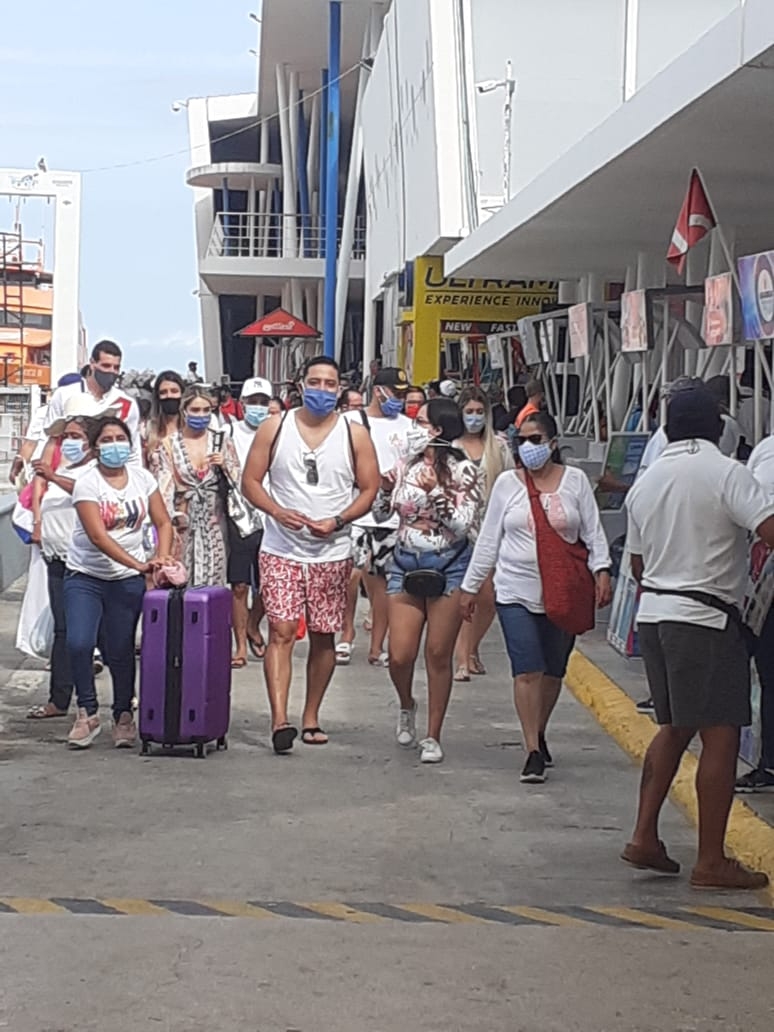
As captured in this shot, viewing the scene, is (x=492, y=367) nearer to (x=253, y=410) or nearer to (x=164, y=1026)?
(x=253, y=410)

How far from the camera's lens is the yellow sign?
20203 mm

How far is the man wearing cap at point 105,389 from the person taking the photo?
32.5ft

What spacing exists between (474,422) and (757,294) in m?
2.25

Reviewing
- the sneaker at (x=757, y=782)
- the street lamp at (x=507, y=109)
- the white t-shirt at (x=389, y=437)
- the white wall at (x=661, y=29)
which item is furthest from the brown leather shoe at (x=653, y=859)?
the white wall at (x=661, y=29)

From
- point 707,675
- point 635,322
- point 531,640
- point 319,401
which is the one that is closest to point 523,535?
point 531,640

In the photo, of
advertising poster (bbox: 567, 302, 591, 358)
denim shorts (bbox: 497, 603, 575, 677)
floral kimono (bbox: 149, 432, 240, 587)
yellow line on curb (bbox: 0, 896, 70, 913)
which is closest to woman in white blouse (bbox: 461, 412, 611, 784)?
denim shorts (bbox: 497, 603, 575, 677)

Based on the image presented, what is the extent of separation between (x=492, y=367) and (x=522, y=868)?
15.4 meters

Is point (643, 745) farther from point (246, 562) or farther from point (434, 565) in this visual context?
point (246, 562)

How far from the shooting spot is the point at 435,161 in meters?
21.2

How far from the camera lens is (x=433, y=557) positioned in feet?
26.7

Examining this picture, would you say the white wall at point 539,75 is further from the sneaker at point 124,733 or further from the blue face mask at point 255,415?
the sneaker at point 124,733

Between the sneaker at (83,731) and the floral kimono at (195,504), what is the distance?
150 cm

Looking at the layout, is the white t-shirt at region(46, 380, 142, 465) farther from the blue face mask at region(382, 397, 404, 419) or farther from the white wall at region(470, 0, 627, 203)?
the white wall at region(470, 0, 627, 203)

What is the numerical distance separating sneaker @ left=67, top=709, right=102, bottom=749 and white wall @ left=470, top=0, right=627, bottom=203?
1473cm
